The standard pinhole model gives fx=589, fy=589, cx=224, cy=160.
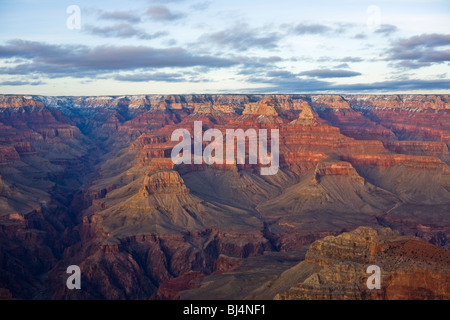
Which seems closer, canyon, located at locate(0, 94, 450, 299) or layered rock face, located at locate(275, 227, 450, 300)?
layered rock face, located at locate(275, 227, 450, 300)

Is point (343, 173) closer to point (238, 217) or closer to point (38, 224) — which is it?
point (238, 217)

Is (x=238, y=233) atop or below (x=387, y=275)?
below

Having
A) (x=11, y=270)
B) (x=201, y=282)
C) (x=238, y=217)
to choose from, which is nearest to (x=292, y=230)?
(x=238, y=217)

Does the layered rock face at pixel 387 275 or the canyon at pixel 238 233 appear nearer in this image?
the layered rock face at pixel 387 275

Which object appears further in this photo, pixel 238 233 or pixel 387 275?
pixel 238 233

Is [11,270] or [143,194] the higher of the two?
[143,194]

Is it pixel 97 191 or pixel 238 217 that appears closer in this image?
pixel 238 217
